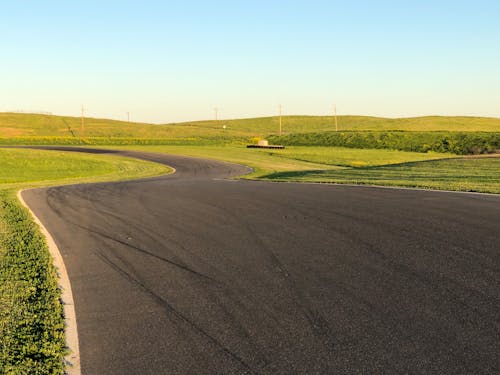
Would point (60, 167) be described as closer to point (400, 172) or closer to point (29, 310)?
point (400, 172)

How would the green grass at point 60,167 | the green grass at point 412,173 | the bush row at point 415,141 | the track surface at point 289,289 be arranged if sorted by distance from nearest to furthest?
1. the track surface at point 289,289
2. the green grass at point 412,173
3. the green grass at point 60,167
4. the bush row at point 415,141

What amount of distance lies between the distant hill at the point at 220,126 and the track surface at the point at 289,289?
97045 mm

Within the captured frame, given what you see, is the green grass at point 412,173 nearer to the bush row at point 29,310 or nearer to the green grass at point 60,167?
the green grass at point 60,167

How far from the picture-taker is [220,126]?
17875 cm

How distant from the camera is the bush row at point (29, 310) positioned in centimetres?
486

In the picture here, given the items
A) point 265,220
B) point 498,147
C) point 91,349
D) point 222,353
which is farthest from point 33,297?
point 498,147

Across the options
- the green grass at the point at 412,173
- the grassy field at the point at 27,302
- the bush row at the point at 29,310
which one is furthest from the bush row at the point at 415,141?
the bush row at the point at 29,310

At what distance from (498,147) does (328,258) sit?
207ft

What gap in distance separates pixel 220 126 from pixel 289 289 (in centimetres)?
17364

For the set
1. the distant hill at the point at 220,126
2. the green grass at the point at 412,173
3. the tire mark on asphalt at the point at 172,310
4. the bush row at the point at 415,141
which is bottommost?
the green grass at the point at 412,173

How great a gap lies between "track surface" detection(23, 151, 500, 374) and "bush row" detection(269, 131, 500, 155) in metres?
57.6

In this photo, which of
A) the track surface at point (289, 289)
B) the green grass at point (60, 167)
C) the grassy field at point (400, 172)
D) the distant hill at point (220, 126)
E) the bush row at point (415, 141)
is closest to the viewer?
the track surface at point (289, 289)

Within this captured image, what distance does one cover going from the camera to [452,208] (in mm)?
12688

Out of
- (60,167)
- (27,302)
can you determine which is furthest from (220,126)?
(27,302)
